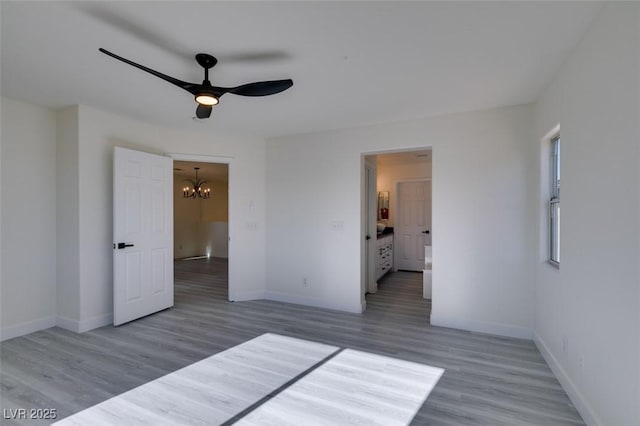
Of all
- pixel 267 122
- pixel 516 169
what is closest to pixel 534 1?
pixel 516 169

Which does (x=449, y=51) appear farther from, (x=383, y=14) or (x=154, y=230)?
(x=154, y=230)

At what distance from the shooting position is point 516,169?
3.18 m

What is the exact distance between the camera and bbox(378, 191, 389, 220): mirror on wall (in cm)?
711

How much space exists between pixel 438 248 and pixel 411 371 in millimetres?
1520

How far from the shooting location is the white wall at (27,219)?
121 inches

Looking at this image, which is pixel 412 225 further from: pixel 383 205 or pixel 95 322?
pixel 95 322

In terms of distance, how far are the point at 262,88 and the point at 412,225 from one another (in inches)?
215

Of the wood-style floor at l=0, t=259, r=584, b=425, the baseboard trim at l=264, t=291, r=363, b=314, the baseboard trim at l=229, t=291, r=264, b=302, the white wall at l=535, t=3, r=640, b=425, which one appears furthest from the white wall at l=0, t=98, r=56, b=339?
the white wall at l=535, t=3, r=640, b=425

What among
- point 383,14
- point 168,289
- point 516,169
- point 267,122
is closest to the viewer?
point 383,14

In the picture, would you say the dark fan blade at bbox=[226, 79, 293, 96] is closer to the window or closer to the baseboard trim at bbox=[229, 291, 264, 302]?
the window

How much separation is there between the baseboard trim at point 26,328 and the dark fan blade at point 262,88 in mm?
3419

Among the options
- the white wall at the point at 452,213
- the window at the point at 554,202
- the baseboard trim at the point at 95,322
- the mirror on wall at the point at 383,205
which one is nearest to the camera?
the window at the point at 554,202

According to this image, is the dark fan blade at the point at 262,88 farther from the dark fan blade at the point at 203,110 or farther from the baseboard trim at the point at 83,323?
the baseboard trim at the point at 83,323

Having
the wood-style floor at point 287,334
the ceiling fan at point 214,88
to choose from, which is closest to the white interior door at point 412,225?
the wood-style floor at point 287,334
